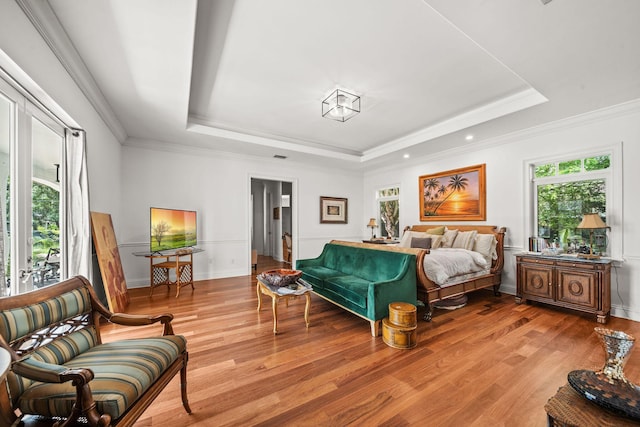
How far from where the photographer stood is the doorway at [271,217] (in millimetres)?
7734

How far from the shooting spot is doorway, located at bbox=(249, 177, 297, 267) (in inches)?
305

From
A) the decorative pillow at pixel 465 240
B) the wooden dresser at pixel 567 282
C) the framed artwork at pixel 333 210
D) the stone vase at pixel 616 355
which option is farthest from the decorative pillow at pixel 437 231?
the stone vase at pixel 616 355

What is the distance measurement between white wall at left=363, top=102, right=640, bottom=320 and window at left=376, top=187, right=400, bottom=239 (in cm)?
27

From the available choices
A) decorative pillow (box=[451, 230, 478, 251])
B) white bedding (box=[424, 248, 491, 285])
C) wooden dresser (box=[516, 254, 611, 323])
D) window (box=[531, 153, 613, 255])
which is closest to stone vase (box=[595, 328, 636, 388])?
white bedding (box=[424, 248, 491, 285])

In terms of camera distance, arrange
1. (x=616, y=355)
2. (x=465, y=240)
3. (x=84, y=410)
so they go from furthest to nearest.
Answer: (x=465, y=240) → (x=616, y=355) → (x=84, y=410)

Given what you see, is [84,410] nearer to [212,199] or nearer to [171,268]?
[171,268]

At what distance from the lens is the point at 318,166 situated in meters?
6.60

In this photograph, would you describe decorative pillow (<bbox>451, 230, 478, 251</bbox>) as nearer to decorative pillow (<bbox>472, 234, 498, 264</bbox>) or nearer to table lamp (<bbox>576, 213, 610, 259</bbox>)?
decorative pillow (<bbox>472, 234, 498, 264</bbox>)

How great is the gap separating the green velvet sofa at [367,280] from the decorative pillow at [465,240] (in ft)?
6.03

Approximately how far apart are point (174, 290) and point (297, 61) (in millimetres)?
4193

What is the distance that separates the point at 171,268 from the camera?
15.0ft

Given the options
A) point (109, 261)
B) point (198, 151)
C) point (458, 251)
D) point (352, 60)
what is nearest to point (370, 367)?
point (458, 251)

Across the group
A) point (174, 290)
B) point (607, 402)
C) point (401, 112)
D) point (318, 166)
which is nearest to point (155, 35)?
point (401, 112)

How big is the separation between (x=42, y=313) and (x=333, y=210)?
588cm
